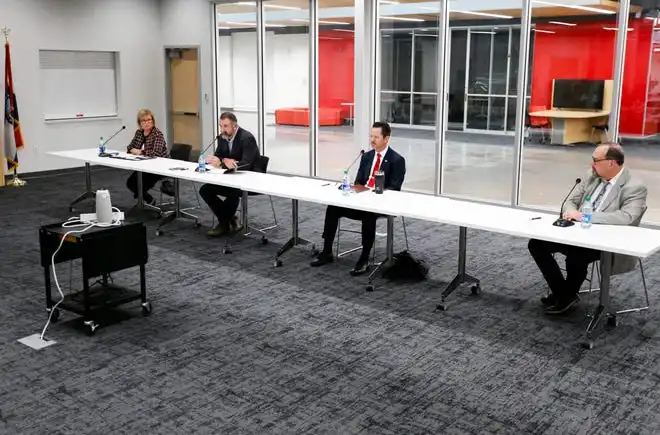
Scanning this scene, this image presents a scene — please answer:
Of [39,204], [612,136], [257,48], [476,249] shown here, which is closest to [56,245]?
[476,249]

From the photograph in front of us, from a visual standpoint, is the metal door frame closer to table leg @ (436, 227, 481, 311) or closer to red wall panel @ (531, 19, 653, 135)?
red wall panel @ (531, 19, 653, 135)

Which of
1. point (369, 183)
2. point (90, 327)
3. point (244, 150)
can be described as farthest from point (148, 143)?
point (90, 327)

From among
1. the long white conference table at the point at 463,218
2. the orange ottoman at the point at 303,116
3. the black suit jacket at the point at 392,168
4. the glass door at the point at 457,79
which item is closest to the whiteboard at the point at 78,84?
the orange ottoman at the point at 303,116

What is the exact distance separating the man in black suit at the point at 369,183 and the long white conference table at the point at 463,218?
0.19m

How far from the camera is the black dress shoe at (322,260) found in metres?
5.71

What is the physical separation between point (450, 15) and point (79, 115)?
19.8ft

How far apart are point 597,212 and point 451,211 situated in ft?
3.16

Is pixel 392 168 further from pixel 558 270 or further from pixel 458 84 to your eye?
pixel 458 84

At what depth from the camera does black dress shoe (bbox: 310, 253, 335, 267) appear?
571 centimetres

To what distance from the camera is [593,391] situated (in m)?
3.51

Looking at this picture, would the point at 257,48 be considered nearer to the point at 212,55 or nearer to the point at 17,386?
the point at 212,55

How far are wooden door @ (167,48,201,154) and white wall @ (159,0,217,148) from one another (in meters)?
0.17

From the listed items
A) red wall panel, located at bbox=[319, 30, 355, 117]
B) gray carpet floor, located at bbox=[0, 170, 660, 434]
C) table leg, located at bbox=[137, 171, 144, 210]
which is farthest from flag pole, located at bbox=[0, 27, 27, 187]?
red wall panel, located at bbox=[319, 30, 355, 117]

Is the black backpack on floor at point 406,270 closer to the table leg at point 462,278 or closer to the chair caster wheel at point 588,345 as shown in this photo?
the table leg at point 462,278
